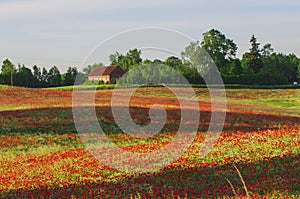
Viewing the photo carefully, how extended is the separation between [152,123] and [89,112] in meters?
6.51

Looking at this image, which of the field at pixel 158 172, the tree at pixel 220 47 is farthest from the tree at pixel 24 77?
the field at pixel 158 172

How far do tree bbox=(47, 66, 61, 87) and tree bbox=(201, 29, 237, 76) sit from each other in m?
38.8

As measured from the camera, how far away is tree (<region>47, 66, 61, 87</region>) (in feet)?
364

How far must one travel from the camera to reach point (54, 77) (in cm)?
11319

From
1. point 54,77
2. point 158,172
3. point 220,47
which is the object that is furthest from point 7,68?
point 158,172

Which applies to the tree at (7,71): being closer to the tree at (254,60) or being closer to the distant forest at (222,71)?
the distant forest at (222,71)

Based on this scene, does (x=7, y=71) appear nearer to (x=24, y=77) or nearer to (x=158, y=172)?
(x=24, y=77)

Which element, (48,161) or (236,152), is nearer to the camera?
(236,152)

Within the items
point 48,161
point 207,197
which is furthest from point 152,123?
point 207,197

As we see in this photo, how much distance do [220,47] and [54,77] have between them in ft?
141

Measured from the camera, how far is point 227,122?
34.1m

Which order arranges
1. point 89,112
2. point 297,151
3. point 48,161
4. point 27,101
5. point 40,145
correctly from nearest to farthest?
point 297,151 → point 48,161 → point 40,145 → point 89,112 → point 27,101

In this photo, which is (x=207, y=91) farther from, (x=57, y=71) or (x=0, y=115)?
(x=57, y=71)

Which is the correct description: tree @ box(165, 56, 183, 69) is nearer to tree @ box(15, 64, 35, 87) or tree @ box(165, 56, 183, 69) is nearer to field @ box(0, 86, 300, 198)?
field @ box(0, 86, 300, 198)
